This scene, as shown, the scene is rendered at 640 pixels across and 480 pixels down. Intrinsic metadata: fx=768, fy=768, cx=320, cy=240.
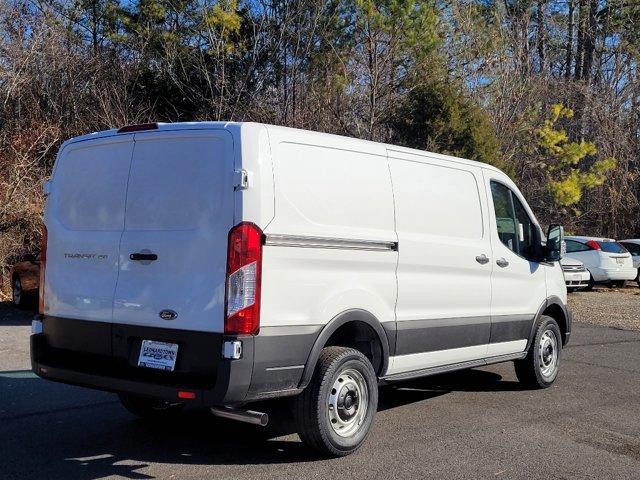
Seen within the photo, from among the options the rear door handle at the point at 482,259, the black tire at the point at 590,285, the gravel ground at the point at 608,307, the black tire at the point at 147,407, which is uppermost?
the rear door handle at the point at 482,259

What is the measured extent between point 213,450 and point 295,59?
17310mm

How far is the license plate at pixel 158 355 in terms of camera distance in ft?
16.4

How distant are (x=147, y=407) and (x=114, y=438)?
51 centimetres

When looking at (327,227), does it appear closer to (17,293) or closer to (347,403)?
(347,403)

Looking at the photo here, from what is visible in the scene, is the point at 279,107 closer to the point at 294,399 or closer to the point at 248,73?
the point at 248,73

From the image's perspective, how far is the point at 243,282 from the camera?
482 centimetres

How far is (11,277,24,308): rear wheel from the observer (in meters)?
14.0

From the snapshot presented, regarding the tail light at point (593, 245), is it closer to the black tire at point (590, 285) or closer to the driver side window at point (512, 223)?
the black tire at point (590, 285)

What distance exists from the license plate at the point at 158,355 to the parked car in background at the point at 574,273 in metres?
16.9

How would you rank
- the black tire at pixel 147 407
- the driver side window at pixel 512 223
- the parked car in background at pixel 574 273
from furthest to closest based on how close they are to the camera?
the parked car in background at pixel 574 273, the driver side window at pixel 512 223, the black tire at pixel 147 407

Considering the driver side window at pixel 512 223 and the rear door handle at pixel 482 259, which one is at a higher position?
the driver side window at pixel 512 223

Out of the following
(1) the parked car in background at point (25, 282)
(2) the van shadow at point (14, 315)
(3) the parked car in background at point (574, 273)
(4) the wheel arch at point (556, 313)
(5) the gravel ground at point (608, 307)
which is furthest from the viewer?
(3) the parked car in background at point (574, 273)

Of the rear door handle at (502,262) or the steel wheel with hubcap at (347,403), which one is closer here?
the steel wheel with hubcap at (347,403)

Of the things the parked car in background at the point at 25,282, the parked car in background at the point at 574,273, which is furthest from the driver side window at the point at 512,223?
the parked car in background at the point at 574,273
